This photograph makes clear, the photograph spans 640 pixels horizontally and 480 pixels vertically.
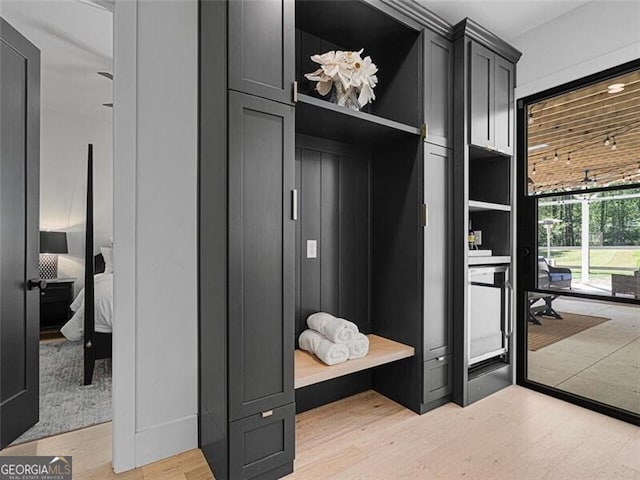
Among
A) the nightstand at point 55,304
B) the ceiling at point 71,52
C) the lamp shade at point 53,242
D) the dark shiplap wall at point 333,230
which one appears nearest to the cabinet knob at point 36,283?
the nightstand at point 55,304

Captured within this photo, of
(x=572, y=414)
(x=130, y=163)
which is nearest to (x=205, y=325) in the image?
(x=130, y=163)

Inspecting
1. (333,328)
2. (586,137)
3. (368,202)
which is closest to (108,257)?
(333,328)

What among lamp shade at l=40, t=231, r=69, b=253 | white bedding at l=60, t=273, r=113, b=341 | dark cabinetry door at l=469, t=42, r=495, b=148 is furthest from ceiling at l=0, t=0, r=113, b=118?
dark cabinetry door at l=469, t=42, r=495, b=148

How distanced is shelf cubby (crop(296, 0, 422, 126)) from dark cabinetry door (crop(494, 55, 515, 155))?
747 mm

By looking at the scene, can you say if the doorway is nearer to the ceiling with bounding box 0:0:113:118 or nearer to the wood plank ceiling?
the ceiling with bounding box 0:0:113:118

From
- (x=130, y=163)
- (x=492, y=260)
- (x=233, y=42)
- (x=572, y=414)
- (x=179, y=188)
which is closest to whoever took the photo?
(x=233, y=42)

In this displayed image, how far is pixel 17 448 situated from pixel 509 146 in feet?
11.6

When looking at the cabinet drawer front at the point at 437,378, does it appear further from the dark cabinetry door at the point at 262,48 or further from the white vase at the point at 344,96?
the dark cabinetry door at the point at 262,48

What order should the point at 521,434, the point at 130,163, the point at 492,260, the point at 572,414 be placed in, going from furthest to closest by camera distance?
the point at 492,260 < the point at 572,414 < the point at 521,434 < the point at 130,163

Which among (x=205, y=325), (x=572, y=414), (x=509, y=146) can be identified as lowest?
(x=572, y=414)

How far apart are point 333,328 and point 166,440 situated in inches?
40.4

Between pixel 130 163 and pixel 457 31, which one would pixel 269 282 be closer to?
pixel 130 163

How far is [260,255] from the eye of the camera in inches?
62.7

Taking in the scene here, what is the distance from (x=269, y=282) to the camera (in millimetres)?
1621
